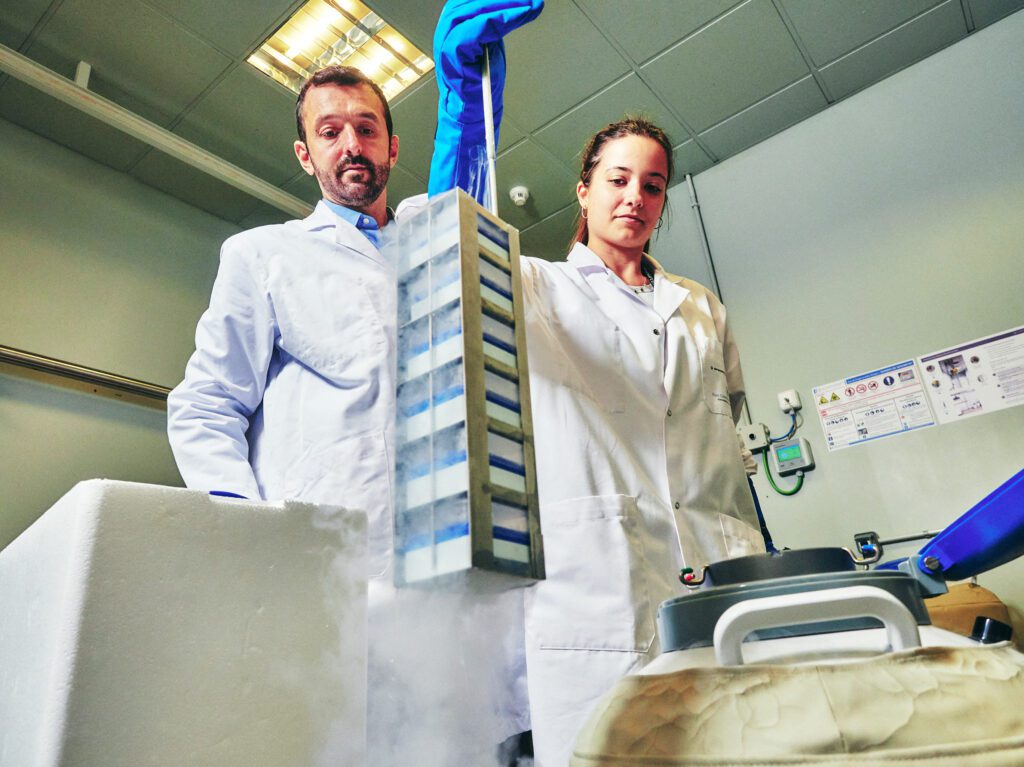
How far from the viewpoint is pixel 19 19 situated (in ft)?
7.54

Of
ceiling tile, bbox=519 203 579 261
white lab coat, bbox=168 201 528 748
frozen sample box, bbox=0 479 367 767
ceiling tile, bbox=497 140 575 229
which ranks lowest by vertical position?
frozen sample box, bbox=0 479 367 767

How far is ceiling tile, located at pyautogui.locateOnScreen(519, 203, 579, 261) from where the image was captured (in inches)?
127

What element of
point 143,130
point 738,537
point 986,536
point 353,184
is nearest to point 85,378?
point 143,130

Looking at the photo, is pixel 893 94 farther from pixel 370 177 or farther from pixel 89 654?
pixel 89 654

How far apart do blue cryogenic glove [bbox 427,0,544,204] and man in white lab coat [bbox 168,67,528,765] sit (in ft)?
0.66

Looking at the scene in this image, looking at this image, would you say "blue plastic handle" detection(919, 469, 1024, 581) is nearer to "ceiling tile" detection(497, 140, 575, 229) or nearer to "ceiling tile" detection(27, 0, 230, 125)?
"ceiling tile" detection(497, 140, 575, 229)

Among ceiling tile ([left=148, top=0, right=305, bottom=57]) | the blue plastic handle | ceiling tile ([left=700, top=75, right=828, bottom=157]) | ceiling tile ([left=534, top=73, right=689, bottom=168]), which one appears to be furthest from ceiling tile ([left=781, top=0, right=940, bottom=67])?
the blue plastic handle

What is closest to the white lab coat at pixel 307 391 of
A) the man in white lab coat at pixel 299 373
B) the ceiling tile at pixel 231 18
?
the man in white lab coat at pixel 299 373

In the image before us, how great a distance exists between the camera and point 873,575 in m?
0.42

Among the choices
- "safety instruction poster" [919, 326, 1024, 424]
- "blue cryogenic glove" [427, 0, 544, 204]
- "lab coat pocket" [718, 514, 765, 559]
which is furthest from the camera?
"safety instruction poster" [919, 326, 1024, 424]

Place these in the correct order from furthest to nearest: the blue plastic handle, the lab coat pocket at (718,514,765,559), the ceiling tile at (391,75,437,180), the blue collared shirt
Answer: the ceiling tile at (391,75,437,180) → the blue collared shirt → the lab coat pocket at (718,514,765,559) → the blue plastic handle

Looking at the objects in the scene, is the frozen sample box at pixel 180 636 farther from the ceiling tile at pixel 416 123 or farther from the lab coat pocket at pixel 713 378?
the ceiling tile at pixel 416 123

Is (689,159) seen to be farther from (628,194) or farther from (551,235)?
(628,194)

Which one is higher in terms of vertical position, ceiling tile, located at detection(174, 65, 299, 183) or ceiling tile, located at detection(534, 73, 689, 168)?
ceiling tile, located at detection(174, 65, 299, 183)
